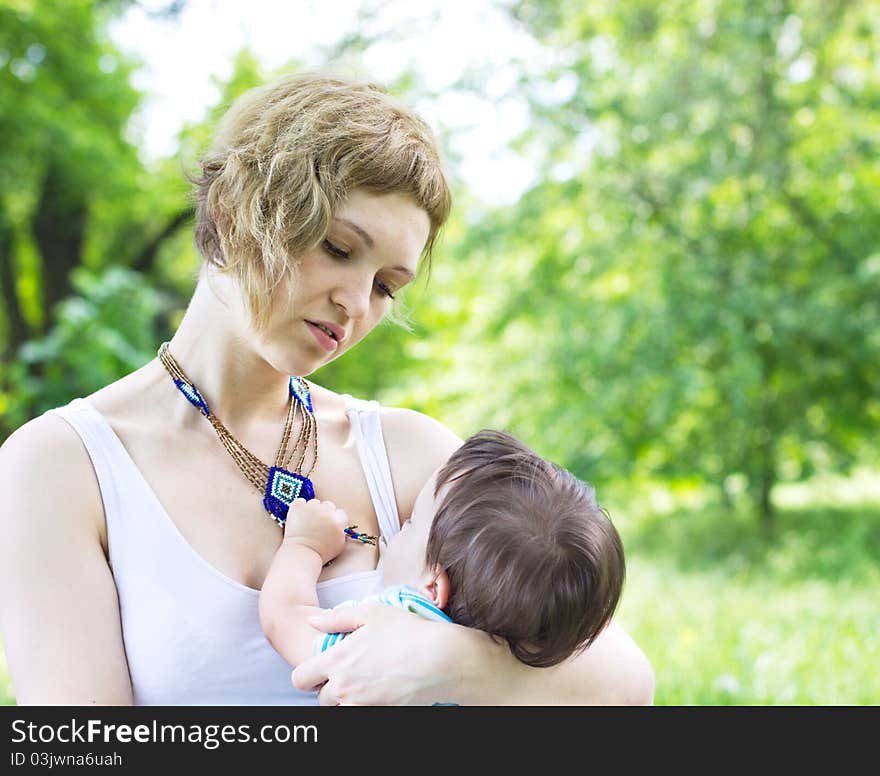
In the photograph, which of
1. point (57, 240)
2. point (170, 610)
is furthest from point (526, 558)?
point (57, 240)

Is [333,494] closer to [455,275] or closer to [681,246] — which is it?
[681,246]

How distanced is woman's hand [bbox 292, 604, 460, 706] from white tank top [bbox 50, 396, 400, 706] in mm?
129

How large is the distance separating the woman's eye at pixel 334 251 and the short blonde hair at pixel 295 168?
37 mm

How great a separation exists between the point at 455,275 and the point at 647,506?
12.3ft

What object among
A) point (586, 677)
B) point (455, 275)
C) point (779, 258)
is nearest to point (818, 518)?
point (779, 258)

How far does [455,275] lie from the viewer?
9352 mm

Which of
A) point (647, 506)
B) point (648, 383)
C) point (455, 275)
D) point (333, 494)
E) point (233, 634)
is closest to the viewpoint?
point (233, 634)

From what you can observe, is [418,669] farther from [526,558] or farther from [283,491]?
[283,491]

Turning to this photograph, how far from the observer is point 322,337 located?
1.61m

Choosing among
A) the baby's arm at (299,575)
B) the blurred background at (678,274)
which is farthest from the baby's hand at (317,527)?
the blurred background at (678,274)

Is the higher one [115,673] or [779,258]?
[779,258]

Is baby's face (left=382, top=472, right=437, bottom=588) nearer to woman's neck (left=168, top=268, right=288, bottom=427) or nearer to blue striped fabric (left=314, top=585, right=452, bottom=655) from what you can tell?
blue striped fabric (left=314, top=585, right=452, bottom=655)
